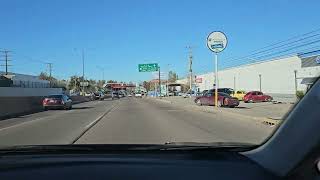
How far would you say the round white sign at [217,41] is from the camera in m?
38.2

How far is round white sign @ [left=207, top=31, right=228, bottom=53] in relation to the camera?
3825cm

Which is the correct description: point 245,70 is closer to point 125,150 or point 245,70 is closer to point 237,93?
point 237,93

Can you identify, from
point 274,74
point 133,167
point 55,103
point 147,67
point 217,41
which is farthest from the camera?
point 147,67

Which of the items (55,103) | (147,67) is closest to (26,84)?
(147,67)

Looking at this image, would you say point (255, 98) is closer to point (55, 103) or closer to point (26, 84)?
point (55, 103)

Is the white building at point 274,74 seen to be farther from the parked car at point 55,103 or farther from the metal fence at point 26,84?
the metal fence at point 26,84

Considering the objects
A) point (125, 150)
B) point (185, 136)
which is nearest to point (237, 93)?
point (185, 136)

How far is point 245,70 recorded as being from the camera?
10056cm

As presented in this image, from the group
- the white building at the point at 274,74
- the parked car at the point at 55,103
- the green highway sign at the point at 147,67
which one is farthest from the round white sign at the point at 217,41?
the green highway sign at the point at 147,67

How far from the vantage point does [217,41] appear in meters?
38.3

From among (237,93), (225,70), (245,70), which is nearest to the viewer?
(237,93)

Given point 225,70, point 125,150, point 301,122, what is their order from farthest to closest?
point 225,70, point 125,150, point 301,122

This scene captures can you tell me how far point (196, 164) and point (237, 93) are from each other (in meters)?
74.6

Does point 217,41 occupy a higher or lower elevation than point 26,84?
higher
